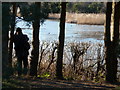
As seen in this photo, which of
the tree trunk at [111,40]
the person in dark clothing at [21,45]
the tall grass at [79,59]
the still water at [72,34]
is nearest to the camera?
the person in dark clothing at [21,45]

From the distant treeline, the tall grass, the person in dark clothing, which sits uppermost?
the distant treeline

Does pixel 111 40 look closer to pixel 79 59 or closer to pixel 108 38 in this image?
pixel 108 38

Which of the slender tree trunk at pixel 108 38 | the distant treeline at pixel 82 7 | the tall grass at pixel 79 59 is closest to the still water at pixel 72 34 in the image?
the tall grass at pixel 79 59

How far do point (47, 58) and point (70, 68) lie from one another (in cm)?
128

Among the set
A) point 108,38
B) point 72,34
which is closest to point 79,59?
point 108,38

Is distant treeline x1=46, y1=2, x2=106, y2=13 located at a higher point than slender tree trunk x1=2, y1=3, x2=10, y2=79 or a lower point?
higher

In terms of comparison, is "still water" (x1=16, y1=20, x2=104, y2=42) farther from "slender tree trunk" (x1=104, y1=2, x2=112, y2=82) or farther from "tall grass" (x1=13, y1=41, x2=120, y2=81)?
"slender tree trunk" (x1=104, y1=2, x2=112, y2=82)

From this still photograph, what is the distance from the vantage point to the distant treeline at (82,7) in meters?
10.8

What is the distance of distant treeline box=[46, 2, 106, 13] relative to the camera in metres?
10.8

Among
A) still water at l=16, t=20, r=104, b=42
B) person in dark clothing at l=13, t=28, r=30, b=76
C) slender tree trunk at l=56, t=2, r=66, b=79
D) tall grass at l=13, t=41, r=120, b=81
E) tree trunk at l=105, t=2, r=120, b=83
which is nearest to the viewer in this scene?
person in dark clothing at l=13, t=28, r=30, b=76

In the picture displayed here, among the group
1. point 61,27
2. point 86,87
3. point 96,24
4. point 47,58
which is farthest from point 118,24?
point 96,24

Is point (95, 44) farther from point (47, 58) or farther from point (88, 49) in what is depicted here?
point (47, 58)

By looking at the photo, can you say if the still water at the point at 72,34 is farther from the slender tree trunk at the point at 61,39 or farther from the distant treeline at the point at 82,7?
the slender tree trunk at the point at 61,39

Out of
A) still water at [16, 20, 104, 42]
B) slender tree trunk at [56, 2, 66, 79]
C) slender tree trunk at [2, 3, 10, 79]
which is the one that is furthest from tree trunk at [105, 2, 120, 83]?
slender tree trunk at [2, 3, 10, 79]
